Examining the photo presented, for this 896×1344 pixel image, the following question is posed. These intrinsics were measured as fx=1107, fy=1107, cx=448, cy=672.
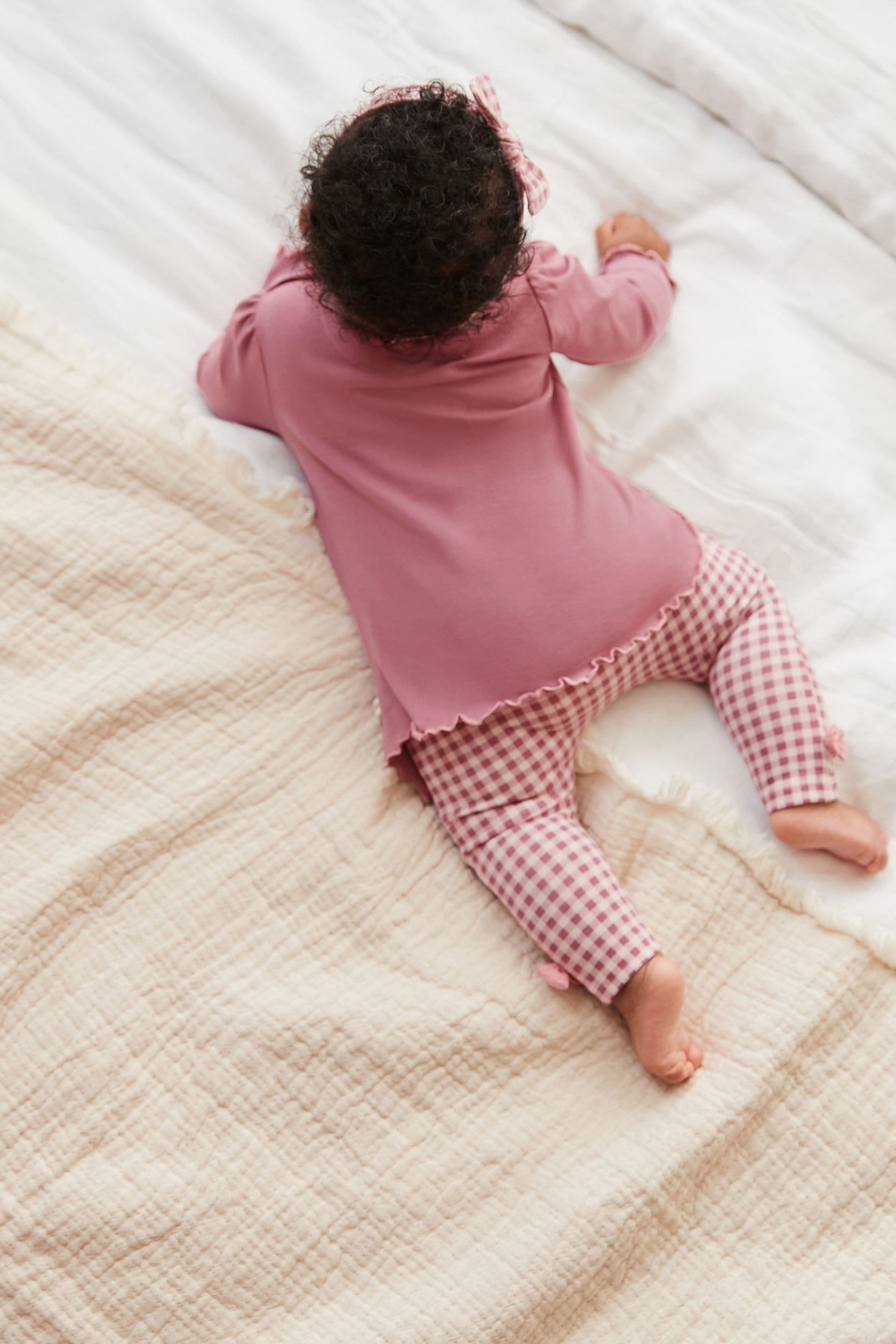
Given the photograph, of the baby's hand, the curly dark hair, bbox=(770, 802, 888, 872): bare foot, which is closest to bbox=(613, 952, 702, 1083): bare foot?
bbox=(770, 802, 888, 872): bare foot

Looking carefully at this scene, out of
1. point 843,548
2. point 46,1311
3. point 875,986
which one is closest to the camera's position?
point 46,1311

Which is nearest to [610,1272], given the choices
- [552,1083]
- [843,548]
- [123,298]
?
[552,1083]

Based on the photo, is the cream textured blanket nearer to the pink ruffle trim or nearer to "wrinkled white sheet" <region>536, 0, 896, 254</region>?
the pink ruffle trim

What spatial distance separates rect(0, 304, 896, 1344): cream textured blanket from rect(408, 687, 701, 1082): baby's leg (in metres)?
0.03

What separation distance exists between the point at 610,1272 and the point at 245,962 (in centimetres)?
38

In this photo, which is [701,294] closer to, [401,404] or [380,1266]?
[401,404]

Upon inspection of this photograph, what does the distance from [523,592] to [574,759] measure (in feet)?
0.55

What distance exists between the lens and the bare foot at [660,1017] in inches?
35.7

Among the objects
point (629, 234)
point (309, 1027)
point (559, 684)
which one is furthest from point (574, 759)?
point (629, 234)

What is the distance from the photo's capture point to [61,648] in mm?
988

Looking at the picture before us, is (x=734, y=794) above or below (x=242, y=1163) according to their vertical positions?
above

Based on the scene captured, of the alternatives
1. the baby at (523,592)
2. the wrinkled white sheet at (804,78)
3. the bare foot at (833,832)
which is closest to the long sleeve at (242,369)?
the baby at (523,592)

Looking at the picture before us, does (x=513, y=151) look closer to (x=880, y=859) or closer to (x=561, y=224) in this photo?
(x=561, y=224)

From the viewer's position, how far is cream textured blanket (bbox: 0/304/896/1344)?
866mm
